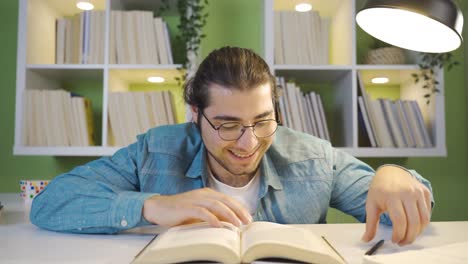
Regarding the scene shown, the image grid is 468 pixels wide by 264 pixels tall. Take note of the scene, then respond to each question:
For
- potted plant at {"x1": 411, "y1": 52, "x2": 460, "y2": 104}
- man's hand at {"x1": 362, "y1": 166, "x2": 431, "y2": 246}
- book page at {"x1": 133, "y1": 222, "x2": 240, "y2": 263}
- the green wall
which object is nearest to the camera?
book page at {"x1": 133, "y1": 222, "x2": 240, "y2": 263}

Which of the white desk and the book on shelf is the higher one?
the book on shelf

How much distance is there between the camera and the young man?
3.43 feet

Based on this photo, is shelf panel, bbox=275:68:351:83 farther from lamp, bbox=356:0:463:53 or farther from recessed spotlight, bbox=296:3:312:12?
lamp, bbox=356:0:463:53

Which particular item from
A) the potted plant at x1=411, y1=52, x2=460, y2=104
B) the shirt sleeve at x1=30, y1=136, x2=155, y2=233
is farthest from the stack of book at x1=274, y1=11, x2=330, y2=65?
the shirt sleeve at x1=30, y1=136, x2=155, y2=233

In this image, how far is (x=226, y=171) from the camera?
1.36m

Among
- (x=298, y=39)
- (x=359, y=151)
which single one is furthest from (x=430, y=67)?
(x=298, y=39)

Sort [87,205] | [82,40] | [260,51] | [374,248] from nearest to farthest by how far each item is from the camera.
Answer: [374,248], [87,205], [82,40], [260,51]

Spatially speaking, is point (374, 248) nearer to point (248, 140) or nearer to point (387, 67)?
point (248, 140)

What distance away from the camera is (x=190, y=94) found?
1406 mm

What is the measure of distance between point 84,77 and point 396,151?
4.91ft

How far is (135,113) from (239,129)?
89 cm

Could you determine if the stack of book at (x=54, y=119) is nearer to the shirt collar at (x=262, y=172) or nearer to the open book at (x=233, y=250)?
the shirt collar at (x=262, y=172)

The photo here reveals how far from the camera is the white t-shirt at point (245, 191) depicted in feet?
4.32

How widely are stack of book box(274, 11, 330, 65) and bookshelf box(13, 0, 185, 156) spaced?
1.58 ft
